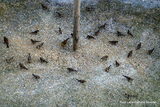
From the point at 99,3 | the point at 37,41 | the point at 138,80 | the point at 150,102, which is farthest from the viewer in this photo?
the point at 99,3

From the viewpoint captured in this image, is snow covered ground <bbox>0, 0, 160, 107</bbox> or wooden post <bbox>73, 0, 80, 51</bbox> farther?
wooden post <bbox>73, 0, 80, 51</bbox>

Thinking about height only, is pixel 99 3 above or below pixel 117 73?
above

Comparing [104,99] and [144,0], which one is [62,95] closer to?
[104,99]

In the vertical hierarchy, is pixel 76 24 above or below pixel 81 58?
above

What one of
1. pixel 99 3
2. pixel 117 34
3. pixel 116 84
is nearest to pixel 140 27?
pixel 117 34

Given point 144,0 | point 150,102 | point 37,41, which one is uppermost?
point 144,0

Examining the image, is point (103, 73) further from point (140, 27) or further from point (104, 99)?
point (140, 27)

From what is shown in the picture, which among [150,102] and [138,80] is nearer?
[150,102]

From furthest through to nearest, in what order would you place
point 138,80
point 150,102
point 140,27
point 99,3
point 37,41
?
point 99,3, point 140,27, point 37,41, point 138,80, point 150,102

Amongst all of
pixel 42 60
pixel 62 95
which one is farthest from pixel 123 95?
pixel 42 60

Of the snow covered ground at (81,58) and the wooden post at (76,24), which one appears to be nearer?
the snow covered ground at (81,58)

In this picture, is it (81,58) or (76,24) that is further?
(81,58)
